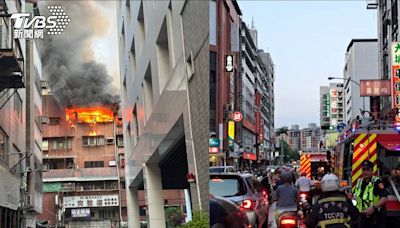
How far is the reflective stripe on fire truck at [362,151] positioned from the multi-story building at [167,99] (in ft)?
6.01

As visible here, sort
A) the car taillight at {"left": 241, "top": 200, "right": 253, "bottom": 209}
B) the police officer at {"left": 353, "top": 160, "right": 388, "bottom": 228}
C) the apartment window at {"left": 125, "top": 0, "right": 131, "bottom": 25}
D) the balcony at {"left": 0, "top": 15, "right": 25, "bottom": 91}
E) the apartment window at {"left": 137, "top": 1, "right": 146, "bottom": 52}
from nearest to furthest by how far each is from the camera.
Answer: the car taillight at {"left": 241, "top": 200, "right": 253, "bottom": 209}, the balcony at {"left": 0, "top": 15, "right": 25, "bottom": 91}, the police officer at {"left": 353, "top": 160, "right": 388, "bottom": 228}, the apartment window at {"left": 137, "top": 1, "right": 146, "bottom": 52}, the apartment window at {"left": 125, "top": 0, "right": 131, "bottom": 25}

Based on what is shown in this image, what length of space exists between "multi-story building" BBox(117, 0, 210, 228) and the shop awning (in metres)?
2.23

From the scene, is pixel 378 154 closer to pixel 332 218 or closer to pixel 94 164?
pixel 332 218

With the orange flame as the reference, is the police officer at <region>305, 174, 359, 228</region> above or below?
below

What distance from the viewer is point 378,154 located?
6.85 metres

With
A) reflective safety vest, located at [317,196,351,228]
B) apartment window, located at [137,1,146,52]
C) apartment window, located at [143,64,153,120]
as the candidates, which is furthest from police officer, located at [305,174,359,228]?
apartment window, located at [137,1,146,52]

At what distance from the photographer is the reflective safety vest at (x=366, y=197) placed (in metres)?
5.55

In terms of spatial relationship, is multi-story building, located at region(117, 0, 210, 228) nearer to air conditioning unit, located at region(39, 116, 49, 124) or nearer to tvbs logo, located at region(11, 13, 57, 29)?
tvbs logo, located at region(11, 13, 57, 29)

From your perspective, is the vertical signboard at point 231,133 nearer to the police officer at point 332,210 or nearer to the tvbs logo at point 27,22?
the police officer at point 332,210

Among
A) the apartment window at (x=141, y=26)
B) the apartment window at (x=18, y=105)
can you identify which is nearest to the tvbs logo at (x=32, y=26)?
the apartment window at (x=18, y=105)

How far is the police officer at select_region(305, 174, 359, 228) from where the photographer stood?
4.44 meters

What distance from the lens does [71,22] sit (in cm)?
626

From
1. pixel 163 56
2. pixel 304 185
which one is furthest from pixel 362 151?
pixel 163 56

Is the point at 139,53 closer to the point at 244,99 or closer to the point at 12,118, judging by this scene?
the point at 12,118
